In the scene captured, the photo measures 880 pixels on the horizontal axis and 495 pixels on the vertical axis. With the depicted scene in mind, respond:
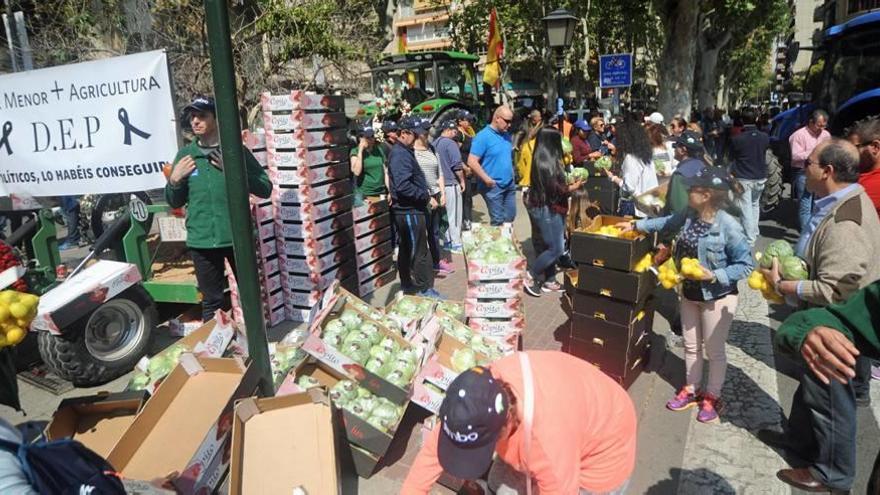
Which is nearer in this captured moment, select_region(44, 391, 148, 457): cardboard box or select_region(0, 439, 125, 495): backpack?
select_region(0, 439, 125, 495): backpack

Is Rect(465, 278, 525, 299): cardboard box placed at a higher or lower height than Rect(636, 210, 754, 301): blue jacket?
lower

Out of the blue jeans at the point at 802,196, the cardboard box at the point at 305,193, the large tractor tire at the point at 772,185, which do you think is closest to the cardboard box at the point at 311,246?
the cardboard box at the point at 305,193

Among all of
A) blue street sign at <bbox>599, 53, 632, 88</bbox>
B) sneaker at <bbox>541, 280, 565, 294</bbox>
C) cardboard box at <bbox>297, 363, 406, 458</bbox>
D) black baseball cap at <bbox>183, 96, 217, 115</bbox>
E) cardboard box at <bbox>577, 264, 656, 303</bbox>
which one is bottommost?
sneaker at <bbox>541, 280, 565, 294</bbox>

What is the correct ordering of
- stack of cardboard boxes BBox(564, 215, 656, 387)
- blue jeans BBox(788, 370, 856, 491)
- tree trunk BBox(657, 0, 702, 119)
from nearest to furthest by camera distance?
1. blue jeans BBox(788, 370, 856, 491)
2. stack of cardboard boxes BBox(564, 215, 656, 387)
3. tree trunk BBox(657, 0, 702, 119)

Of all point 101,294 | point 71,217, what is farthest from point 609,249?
point 71,217

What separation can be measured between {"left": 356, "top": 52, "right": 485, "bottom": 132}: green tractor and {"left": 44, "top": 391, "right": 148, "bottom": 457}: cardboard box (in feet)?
35.5

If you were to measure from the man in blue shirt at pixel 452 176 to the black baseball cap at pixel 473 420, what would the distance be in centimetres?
595

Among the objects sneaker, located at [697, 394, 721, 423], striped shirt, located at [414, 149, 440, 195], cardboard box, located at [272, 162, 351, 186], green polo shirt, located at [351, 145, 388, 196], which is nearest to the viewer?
sneaker, located at [697, 394, 721, 423]

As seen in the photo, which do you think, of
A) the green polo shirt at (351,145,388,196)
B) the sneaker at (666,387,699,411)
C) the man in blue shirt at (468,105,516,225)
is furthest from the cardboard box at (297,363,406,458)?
the green polo shirt at (351,145,388,196)

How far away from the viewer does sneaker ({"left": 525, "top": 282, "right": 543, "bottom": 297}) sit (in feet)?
21.5

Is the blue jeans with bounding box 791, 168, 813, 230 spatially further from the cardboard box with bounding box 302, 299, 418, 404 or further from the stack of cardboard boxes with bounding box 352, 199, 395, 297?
the cardboard box with bounding box 302, 299, 418, 404

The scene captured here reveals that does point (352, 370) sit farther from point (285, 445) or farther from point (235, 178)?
point (235, 178)

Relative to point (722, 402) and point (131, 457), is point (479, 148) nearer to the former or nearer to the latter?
point (722, 402)

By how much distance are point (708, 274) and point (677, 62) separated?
14.5 m
